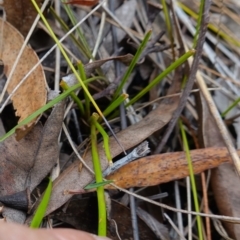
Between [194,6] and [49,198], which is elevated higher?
[194,6]

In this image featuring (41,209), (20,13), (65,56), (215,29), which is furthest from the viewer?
(215,29)

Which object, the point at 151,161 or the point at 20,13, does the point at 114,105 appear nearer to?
the point at 151,161

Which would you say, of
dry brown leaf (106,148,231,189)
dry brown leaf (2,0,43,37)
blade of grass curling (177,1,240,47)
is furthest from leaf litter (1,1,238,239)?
blade of grass curling (177,1,240,47)

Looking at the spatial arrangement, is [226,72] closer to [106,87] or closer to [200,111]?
[200,111]

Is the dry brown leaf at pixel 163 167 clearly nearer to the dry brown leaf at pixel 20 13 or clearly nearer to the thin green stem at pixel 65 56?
the thin green stem at pixel 65 56

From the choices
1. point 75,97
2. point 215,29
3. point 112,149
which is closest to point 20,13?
point 75,97

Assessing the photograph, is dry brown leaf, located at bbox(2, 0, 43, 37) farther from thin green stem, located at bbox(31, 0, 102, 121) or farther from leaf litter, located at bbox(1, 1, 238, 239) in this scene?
leaf litter, located at bbox(1, 1, 238, 239)

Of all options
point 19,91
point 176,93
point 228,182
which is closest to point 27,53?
point 19,91

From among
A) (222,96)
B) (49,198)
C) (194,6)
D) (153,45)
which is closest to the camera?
(49,198)
